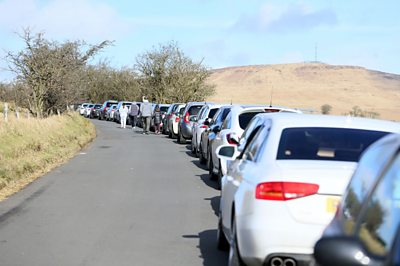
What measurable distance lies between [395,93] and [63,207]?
9806 cm

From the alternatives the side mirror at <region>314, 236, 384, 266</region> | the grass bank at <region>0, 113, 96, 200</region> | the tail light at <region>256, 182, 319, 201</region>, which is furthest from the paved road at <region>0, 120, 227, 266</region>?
the side mirror at <region>314, 236, 384, 266</region>

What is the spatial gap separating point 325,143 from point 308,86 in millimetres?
106830

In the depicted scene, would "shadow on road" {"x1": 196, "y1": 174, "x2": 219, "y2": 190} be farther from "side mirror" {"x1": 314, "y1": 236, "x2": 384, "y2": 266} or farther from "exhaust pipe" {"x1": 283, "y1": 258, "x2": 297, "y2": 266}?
"side mirror" {"x1": 314, "y1": 236, "x2": 384, "y2": 266}

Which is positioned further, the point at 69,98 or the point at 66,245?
the point at 69,98

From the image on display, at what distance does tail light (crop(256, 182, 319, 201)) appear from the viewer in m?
5.18

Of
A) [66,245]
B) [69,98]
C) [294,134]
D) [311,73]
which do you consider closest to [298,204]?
[294,134]

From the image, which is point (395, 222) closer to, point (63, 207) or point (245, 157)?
point (245, 157)

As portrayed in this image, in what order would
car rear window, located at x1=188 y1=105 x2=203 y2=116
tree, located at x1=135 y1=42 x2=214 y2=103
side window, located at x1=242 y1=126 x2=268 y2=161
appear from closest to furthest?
side window, located at x1=242 y1=126 x2=268 y2=161 → car rear window, located at x1=188 y1=105 x2=203 y2=116 → tree, located at x1=135 y1=42 x2=214 y2=103

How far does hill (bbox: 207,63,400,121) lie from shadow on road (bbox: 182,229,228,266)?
7531cm

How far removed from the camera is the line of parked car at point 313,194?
2.89m

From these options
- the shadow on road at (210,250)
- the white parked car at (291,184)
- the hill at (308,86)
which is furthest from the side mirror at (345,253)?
the hill at (308,86)

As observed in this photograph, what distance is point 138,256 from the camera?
23.8ft

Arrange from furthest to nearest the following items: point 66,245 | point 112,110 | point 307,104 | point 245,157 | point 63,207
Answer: point 307,104
point 112,110
point 63,207
point 66,245
point 245,157

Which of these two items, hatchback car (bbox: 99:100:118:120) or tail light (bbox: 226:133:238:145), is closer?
tail light (bbox: 226:133:238:145)
